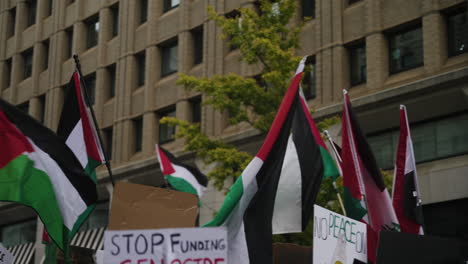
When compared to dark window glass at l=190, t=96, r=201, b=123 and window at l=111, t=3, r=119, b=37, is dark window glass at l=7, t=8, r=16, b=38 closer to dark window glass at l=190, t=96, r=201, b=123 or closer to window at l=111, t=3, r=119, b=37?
window at l=111, t=3, r=119, b=37

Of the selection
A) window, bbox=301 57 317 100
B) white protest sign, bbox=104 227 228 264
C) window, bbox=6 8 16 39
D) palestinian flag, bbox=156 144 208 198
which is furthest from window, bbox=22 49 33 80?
white protest sign, bbox=104 227 228 264

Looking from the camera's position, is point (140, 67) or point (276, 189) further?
point (140, 67)

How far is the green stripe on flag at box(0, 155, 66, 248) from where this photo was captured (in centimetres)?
916

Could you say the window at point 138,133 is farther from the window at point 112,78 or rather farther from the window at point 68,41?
the window at point 68,41

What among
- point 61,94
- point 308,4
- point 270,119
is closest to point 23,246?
point 61,94

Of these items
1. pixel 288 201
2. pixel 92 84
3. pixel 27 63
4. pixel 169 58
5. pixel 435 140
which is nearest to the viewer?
pixel 288 201

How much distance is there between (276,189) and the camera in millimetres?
8914

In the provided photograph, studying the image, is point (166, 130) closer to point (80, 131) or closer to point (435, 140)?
point (435, 140)

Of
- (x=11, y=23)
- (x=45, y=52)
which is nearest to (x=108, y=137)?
(x=45, y=52)

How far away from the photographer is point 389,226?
10.6 m

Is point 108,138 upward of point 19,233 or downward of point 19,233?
upward

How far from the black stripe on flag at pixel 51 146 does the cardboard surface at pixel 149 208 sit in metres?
2.15

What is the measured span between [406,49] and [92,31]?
55.1 ft

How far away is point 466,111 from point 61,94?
774 inches
